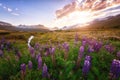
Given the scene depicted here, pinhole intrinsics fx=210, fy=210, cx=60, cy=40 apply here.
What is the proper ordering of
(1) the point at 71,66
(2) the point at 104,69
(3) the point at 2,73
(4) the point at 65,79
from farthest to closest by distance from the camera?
(3) the point at 2,73, (2) the point at 104,69, (1) the point at 71,66, (4) the point at 65,79

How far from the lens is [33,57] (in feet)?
29.1

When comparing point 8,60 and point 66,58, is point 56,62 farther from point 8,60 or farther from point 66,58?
point 8,60

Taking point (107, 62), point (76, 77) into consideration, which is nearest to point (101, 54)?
point (107, 62)

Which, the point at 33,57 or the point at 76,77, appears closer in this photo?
the point at 76,77

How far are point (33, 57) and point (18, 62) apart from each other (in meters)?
0.67

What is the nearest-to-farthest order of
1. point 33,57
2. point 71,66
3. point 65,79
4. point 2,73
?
point 65,79 → point 71,66 → point 2,73 → point 33,57

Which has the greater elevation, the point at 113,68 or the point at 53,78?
the point at 113,68

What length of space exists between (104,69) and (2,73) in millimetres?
3961

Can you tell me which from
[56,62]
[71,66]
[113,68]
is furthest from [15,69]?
[113,68]

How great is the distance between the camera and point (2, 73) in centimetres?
829

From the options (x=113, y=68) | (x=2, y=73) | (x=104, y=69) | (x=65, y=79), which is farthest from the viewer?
(x=2, y=73)

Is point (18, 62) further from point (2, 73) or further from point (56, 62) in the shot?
point (56, 62)

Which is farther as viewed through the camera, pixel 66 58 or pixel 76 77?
pixel 66 58

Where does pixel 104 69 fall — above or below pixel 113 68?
below
